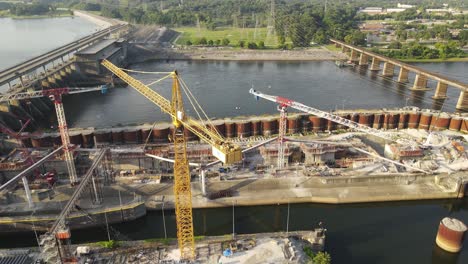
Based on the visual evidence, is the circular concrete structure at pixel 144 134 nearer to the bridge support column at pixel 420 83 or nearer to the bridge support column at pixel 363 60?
the bridge support column at pixel 420 83

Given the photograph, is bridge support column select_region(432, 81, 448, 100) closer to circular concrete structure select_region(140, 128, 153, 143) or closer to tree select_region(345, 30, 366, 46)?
tree select_region(345, 30, 366, 46)

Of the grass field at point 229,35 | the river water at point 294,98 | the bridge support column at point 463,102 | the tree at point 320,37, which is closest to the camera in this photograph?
the river water at point 294,98

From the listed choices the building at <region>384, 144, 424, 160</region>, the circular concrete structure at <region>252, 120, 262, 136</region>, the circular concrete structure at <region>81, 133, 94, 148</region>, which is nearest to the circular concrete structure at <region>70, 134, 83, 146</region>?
the circular concrete structure at <region>81, 133, 94, 148</region>

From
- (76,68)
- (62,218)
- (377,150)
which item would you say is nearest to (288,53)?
(76,68)

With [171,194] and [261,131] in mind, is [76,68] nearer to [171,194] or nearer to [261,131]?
[261,131]

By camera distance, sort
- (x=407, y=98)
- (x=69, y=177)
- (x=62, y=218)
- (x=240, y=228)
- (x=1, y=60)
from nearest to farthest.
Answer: (x=62, y=218)
(x=240, y=228)
(x=69, y=177)
(x=407, y=98)
(x=1, y=60)

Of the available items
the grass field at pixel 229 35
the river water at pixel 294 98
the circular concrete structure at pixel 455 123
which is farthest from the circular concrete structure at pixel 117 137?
the grass field at pixel 229 35
